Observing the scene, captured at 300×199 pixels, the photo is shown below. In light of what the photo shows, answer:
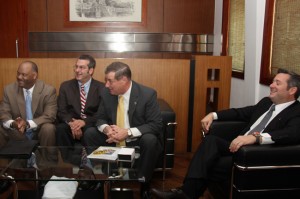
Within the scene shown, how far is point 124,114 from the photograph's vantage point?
3223 mm

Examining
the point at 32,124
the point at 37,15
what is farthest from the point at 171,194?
the point at 37,15

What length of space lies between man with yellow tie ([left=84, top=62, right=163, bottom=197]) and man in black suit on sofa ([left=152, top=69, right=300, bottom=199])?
1.64ft

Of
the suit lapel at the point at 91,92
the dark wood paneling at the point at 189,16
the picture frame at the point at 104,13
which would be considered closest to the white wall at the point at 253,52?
the dark wood paneling at the point at 189,16

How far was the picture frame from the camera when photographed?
18.6 feet

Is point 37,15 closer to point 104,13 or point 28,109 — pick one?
point 104,13

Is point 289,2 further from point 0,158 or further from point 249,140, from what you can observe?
point 0,158

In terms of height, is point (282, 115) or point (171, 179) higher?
point (282, 115)

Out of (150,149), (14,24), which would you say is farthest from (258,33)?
(14,24)

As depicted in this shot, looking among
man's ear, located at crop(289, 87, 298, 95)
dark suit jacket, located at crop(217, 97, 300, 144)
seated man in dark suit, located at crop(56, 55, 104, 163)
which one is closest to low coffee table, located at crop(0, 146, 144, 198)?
seated man in dark suit, located at crop(56, 55, 104, 163)

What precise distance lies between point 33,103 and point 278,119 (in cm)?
258

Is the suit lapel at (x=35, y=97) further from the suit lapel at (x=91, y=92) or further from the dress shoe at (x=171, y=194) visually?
the dress shoe at (x=171, y=194)

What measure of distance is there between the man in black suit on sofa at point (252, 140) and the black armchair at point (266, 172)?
12cm

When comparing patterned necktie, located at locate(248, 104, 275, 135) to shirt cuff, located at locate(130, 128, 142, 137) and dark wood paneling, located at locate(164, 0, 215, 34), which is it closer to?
shirt cuff, located at locate(130, 128, 142, 137)

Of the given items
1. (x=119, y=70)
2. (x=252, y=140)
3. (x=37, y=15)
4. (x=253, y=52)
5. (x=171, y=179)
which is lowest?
(x=171, y=179)
